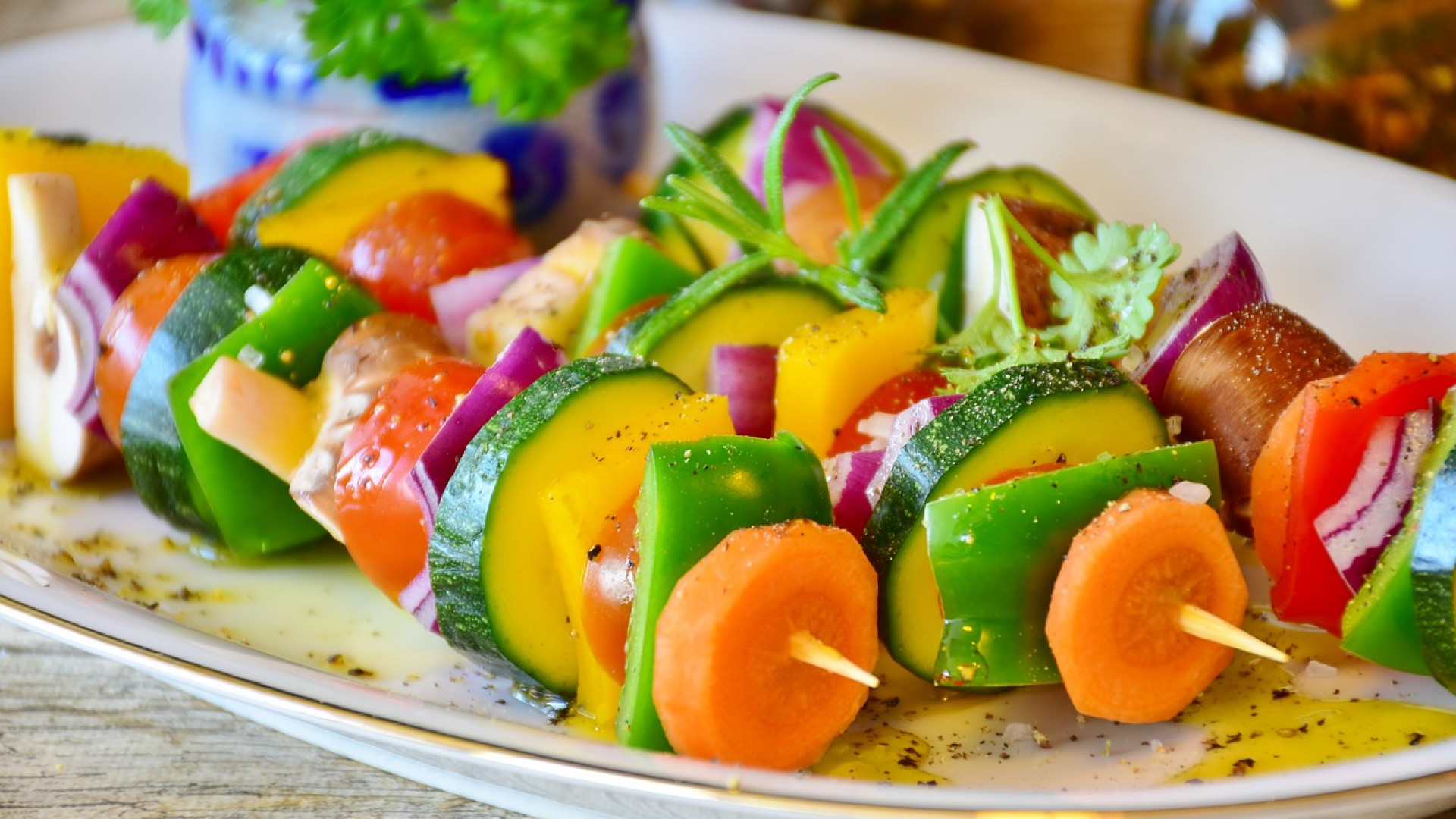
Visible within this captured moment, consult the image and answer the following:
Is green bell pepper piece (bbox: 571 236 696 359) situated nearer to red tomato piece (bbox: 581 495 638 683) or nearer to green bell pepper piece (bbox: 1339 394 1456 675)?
red tomato piece (bbox: 581 495 638 683)

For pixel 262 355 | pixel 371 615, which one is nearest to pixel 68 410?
pixel 262 355

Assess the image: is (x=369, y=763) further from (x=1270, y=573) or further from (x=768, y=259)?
(x=1270, y=573)

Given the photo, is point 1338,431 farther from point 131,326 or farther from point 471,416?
point 131,326

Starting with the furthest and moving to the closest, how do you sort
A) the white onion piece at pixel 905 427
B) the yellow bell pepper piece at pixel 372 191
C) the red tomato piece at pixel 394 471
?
the yellow bell pepper piece at pixel 372 191, the red tomato piece at pixel 394 471, the white onion piece at pixel 905 427

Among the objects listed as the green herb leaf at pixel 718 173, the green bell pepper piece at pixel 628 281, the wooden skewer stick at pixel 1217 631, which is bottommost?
the wooden skewer stick at pixel 1217 631

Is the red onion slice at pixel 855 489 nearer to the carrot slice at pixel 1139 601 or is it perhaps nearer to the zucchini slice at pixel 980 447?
the zucchini slice at pixel 980 447

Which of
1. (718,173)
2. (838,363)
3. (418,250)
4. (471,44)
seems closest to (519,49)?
(471,44)

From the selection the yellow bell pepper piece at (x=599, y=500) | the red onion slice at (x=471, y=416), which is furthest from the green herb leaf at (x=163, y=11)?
the yellow bell pepper piece at (x=599, y=500)

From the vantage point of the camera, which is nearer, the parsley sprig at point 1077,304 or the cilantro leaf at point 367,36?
the parsley sprig at point 1077,304
